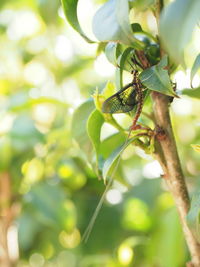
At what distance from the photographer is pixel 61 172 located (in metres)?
1.07

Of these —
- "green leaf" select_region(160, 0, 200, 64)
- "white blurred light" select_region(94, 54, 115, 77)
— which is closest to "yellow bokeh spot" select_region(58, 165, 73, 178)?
"white blurred light" select_region(94, 54, 115, 77)

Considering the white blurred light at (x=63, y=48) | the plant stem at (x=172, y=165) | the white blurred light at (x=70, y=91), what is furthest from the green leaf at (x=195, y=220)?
the white blurred light at (x=63, y=48)

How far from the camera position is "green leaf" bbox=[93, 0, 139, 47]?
421 mm

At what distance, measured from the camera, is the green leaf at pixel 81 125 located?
62 cm

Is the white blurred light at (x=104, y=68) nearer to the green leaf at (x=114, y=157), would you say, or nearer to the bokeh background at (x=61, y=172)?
the bokeh background at (x=61, y=172)

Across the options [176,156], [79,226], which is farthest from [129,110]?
[79,226]

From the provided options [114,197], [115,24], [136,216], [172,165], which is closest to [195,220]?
[172,165]

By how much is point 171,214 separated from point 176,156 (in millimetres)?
306

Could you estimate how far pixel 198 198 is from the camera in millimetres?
478

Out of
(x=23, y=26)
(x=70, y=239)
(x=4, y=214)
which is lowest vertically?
(x=70, y=239)

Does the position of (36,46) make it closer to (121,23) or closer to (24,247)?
(24,247)

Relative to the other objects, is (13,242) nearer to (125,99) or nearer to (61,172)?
(61,172)

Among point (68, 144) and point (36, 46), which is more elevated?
point (36, 46)

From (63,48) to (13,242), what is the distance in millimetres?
569
